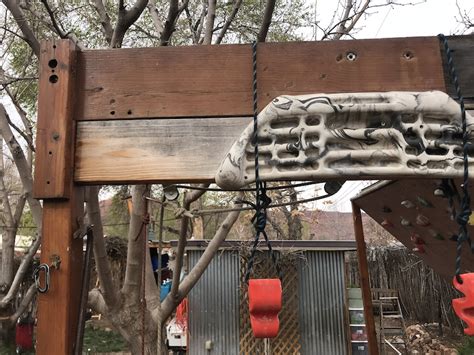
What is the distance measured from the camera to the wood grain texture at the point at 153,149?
125 centimetres

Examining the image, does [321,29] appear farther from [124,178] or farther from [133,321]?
[124,178]

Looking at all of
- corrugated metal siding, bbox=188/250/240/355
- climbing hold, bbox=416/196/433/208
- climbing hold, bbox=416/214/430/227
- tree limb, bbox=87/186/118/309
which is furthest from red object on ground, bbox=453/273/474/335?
corrugated metal siding, bbox=188/250/240/355

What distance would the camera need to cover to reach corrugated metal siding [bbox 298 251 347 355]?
757 centimetres

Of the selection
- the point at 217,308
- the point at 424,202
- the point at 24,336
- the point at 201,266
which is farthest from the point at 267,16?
the point at 24,336

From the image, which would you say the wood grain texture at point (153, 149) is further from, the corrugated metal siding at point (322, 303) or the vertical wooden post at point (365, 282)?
the corrugated metal siding at point (322, 303)

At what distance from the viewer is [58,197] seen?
1214 millimetres

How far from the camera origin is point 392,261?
10.9 meters

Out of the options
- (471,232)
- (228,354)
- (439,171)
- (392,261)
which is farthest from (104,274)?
(392,261)

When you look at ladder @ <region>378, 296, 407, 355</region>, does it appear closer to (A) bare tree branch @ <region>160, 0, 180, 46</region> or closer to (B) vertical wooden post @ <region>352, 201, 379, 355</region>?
(B) vertical wooden post @ <region>352, 201, 379, 355</region>

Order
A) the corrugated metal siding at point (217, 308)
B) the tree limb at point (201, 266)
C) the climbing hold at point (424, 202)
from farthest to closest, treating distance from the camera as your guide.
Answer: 1. the corrugated metal siding at point (217, 308)
2. the tree limb at point (201, 266)
3. the climbing hold at point (424, 202)

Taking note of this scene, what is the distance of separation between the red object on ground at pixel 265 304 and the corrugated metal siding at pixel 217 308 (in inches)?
261

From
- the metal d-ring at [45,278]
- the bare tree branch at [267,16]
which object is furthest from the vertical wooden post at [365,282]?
the metal d-ring at [45,278]

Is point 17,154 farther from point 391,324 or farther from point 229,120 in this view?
point 391,324

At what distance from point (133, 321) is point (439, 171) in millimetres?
3149
